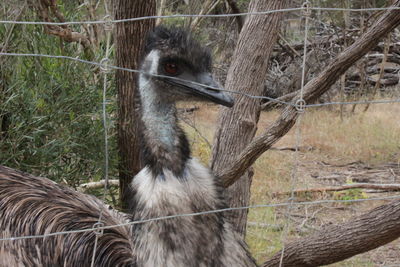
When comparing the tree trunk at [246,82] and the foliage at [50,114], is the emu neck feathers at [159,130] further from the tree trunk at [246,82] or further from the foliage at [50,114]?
the foliage at [50,114]

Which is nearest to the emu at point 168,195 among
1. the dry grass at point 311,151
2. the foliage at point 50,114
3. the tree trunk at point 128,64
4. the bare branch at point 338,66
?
the bare branch at point 338,66

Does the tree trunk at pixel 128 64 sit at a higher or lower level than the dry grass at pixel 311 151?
higher

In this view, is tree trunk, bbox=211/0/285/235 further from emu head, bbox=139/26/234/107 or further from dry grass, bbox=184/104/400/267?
emu head, bbox=139/26/234/107

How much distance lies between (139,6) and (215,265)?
1.57 metres

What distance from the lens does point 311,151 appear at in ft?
20.3

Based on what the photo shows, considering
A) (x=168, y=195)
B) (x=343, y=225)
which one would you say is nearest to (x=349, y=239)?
(x=343, y=225)

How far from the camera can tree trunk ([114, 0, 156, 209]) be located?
312 centimetres

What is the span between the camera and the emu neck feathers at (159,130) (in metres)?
1.99

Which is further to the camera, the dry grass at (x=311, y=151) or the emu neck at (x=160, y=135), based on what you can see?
the dry grass at (x=311, y=151)

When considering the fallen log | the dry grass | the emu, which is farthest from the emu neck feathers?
the dry grass

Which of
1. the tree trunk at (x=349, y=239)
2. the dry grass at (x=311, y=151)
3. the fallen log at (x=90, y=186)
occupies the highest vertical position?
the tree trunk at (x=349, y=239)

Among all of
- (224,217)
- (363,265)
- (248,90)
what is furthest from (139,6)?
(363,265)

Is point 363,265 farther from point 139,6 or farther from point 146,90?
point 146,90

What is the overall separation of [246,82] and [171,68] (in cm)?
112
